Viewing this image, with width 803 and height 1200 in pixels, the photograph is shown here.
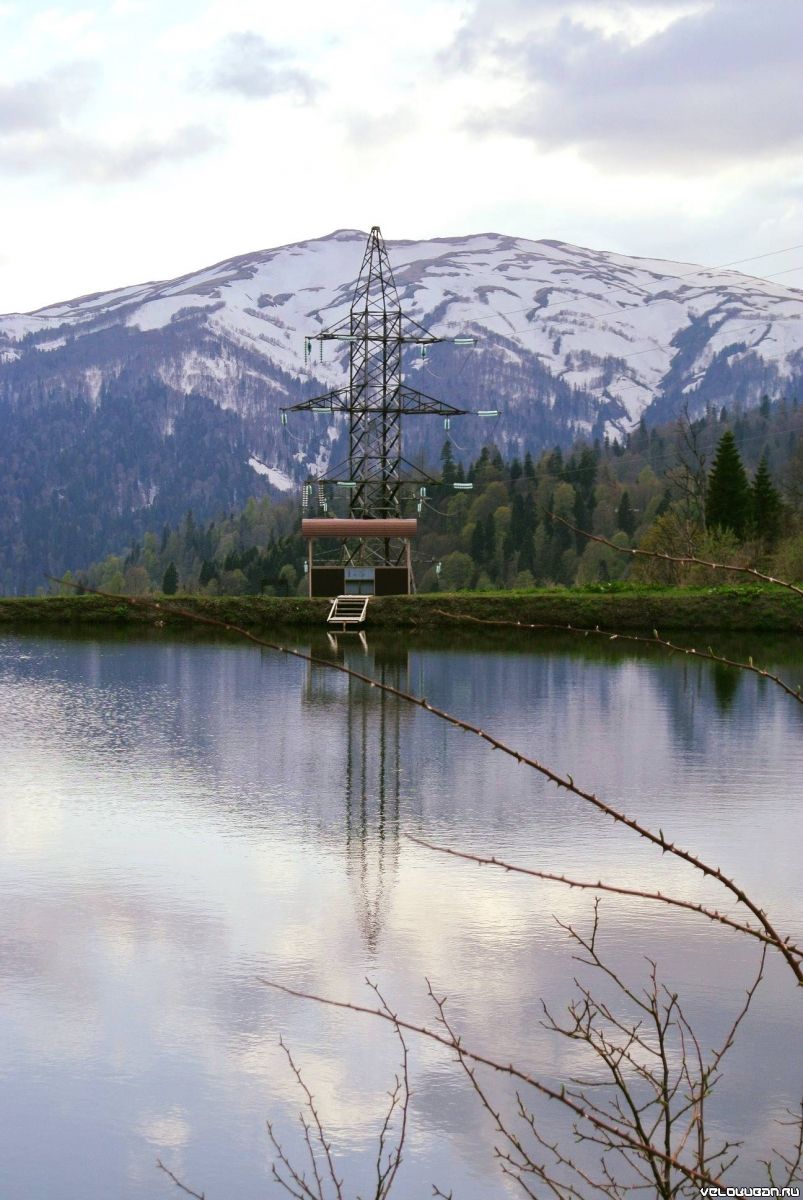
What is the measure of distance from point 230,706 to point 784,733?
22.9ft

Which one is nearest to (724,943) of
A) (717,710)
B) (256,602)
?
(717,710)

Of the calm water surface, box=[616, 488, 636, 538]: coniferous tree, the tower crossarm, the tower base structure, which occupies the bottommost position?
the calm water surface

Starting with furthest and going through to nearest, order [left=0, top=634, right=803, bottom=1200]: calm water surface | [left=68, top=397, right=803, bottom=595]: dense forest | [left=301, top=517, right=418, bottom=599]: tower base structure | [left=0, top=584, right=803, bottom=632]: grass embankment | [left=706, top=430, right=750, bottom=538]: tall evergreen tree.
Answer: [left=706, top=430, right=750, bottom=538]: tall evergreen tree, [left=68, top=397, right=803, bottom=595]: dense forest, [left=301, top=517, right=418, bottom=599]: tower base structure, [left=0, top=584, right=803, bottom=632]: grass embankment, [left=0, top=634, right=803, bottom=1200]: calm water surface

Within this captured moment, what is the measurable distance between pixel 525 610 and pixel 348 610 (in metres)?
5.43

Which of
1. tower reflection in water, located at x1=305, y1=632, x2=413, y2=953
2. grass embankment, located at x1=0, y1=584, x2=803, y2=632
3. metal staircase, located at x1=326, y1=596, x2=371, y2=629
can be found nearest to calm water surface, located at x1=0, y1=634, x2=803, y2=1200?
tower reflection in water, located at x1=305, y1=632, x2=413, y2=953

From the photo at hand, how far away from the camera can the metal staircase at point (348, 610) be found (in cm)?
3538

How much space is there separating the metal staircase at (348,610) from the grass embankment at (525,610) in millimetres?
292

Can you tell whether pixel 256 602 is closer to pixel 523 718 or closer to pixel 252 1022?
pixel 523 718

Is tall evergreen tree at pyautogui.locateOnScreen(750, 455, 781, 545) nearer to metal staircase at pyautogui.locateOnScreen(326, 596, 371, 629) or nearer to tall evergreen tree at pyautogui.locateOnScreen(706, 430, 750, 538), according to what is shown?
tall evergreen tree at pyautogui.locateOnScreen(706, 430, 750, 538)

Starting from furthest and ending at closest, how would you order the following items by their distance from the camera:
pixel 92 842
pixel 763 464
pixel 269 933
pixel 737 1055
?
pixel 763 464 → pixel 92 842 → pixel 269 933 → pixel 737 1055

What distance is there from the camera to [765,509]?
52.4 m

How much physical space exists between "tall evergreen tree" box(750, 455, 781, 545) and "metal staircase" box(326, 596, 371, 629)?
57.2 ft

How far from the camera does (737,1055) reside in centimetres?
637

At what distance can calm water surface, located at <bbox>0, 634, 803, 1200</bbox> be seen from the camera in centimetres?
559
